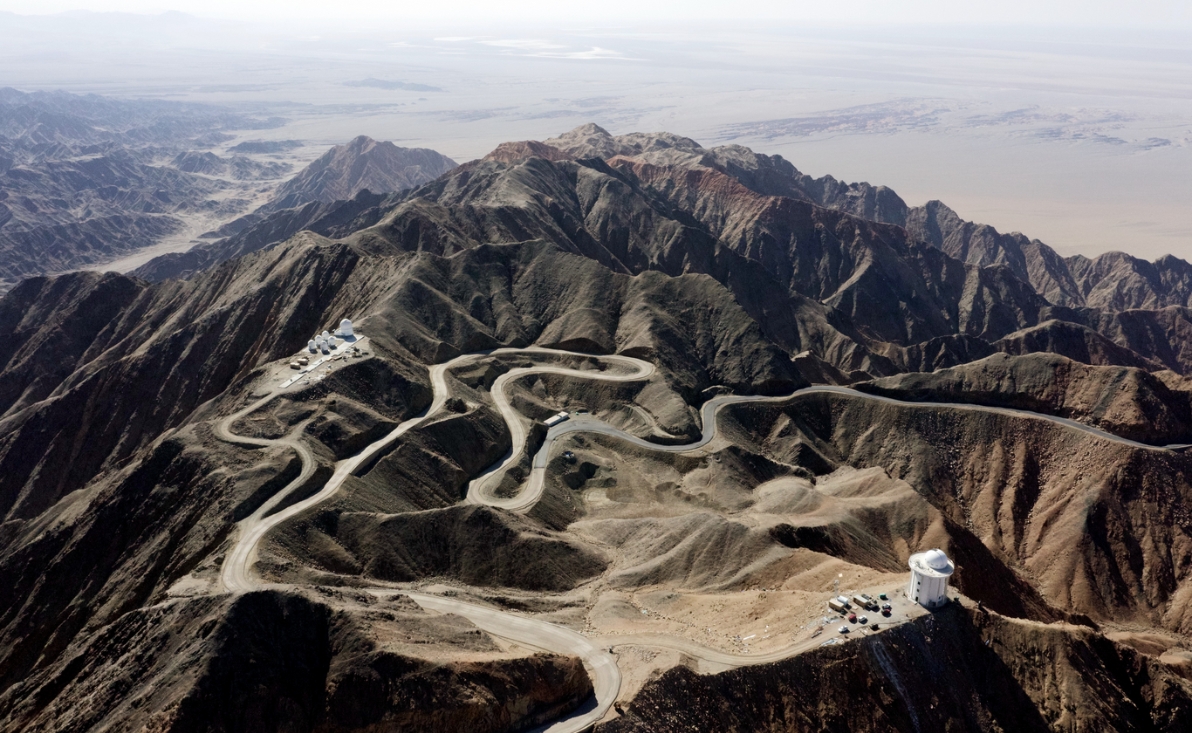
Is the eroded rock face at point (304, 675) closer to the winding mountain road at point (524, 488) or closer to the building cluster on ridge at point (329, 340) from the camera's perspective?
the winding mountain road at point (524, 488)

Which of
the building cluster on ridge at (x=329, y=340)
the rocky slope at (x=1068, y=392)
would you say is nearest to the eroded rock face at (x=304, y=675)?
the building cluster on ridge at (x=329, y=340)

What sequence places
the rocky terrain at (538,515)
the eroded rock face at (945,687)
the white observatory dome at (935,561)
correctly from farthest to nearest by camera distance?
the white observatory dome at (935,561)
the eroded rock face at (945,687)
the rocky terrain at (538,515)

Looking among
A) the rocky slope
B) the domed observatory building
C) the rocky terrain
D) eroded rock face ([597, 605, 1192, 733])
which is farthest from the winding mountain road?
Answer: the domed observatory building

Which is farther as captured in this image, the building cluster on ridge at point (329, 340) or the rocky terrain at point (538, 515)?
the building cluster on ridge at point (329, 340)

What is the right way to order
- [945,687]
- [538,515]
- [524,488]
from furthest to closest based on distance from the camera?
1. [524,488]
2. [538,515]
3. [945,687]

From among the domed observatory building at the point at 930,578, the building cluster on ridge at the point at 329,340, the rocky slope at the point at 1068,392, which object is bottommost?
the rocky slope at the point at 1068,392

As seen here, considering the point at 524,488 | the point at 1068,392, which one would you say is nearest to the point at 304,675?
the point at 524,488

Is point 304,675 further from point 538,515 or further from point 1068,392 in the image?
point 1068,392

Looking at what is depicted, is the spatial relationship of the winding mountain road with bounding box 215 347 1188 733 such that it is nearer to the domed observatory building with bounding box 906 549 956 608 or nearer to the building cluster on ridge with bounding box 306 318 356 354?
the domed observatory building with bounding box 906 549 956 608
